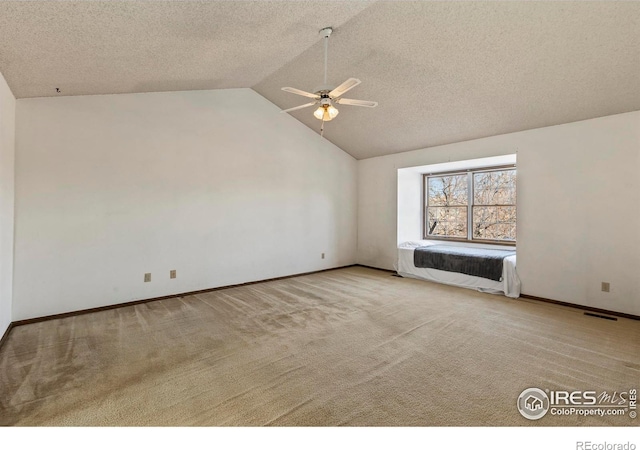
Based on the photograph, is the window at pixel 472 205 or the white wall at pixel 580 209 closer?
the white wall at pixel 580 209

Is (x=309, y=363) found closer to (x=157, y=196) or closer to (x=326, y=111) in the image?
(x=326, y=111)

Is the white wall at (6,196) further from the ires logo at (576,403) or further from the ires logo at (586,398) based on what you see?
the ires logo at (586,398)

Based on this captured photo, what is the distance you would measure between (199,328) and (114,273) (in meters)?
1.60

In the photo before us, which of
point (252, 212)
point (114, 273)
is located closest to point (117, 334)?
point (114, 273)

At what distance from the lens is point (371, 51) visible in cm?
353

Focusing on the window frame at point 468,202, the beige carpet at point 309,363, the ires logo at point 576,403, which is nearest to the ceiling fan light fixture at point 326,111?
the beige carpet at point 309,363

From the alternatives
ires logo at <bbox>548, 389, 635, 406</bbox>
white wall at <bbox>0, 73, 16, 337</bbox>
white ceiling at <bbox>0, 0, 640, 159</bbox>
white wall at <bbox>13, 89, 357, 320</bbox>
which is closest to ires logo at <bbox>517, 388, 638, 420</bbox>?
ires logo at <bbox>548, 389, 635, 406</bbox>

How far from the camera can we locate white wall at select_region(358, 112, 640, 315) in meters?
3.53

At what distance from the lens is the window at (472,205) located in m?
5.46

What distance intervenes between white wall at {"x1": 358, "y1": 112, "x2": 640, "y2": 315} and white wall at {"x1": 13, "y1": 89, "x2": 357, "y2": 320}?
348 centimetres

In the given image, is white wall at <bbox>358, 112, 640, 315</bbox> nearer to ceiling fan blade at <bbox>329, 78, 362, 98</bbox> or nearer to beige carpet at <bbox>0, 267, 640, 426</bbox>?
beige carpet at <bbox>0, 267, 640, 426</bbox>

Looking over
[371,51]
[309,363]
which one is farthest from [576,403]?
[371,51]

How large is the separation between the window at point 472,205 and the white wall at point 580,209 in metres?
1.09

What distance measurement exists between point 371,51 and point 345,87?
113 centimetres
